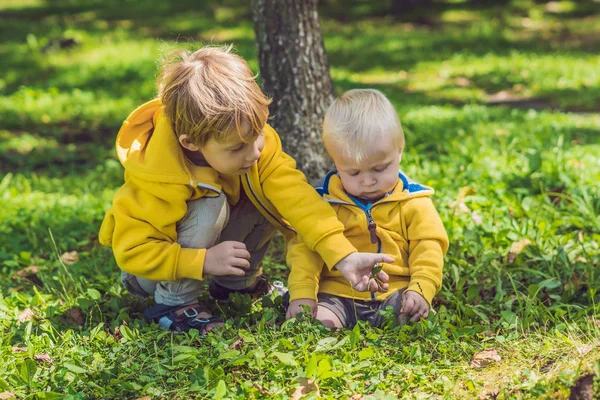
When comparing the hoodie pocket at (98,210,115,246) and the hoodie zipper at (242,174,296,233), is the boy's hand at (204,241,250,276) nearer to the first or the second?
the hoodie zipper at (242,174,296,233)

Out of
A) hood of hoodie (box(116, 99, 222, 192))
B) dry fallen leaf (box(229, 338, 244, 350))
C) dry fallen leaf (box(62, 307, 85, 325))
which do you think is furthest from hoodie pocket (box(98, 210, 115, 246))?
dry fallen leaf (box(229, 338, 244, 350))

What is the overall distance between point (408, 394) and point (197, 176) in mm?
1221

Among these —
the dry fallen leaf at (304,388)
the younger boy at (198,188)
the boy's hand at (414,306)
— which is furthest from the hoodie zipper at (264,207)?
the dry fallen leaf at (304,388)

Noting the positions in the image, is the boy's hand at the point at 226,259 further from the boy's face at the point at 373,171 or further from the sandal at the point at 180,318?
the boy's face at the point at 373,171

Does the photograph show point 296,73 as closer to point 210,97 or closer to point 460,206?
point 460,206

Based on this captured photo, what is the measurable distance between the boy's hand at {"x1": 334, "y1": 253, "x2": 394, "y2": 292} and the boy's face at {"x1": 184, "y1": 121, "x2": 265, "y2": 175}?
57 cm

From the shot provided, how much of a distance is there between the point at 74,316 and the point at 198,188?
878 millimetres

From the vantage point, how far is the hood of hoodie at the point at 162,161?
288cm

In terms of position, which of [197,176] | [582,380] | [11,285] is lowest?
[11,285]

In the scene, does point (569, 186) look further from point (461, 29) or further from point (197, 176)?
point (461, 29)

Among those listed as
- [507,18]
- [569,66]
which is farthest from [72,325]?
[507,18]

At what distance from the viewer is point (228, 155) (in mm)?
2842

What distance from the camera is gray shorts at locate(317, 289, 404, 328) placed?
2984 mm

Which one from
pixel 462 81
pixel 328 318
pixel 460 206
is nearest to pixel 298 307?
pixel 328 318
